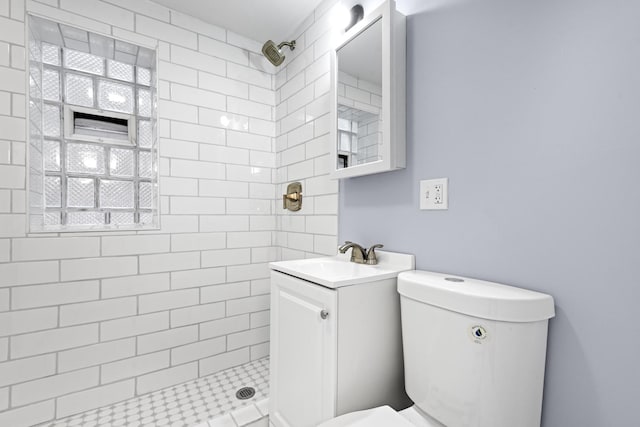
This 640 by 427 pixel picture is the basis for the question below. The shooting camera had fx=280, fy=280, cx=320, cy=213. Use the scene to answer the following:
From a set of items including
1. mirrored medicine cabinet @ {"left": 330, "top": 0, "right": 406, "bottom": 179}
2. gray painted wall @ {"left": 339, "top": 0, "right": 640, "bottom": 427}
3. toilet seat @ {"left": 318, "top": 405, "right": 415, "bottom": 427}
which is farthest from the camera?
mirrored medicine cabinet @ {"left": 330, "top": 0, "right": 406, "bottom": 179}

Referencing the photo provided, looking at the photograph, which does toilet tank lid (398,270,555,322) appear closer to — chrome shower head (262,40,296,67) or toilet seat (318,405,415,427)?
toilet seat (318,405,415,427)

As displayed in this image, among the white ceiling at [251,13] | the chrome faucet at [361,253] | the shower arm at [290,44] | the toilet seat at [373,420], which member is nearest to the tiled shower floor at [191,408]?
the toilet seat at [373,420]

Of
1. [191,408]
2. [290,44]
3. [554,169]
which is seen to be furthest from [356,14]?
[191,408]

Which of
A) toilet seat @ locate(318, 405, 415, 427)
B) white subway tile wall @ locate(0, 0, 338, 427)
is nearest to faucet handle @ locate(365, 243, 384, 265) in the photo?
white subway tile wall @ locate(0, 0, 338, 427)

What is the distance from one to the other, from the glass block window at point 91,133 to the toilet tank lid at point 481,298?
60.9 inches

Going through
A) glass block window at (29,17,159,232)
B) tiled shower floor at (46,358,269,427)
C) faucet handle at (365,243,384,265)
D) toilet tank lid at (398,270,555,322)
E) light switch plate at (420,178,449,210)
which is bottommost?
tiled shower floor at (46,358,269,427)

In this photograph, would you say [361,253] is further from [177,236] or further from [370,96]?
[177,236]

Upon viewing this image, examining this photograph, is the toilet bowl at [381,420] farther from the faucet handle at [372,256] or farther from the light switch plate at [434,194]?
the light switch plate at [434,194]

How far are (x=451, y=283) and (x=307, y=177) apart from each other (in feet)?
3.66

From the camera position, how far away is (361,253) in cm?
A: 127

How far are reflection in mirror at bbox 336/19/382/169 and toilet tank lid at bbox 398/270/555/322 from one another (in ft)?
1.83

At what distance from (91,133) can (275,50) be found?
124 cm

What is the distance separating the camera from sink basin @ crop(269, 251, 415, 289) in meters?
0.94

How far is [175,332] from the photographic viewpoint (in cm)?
171
